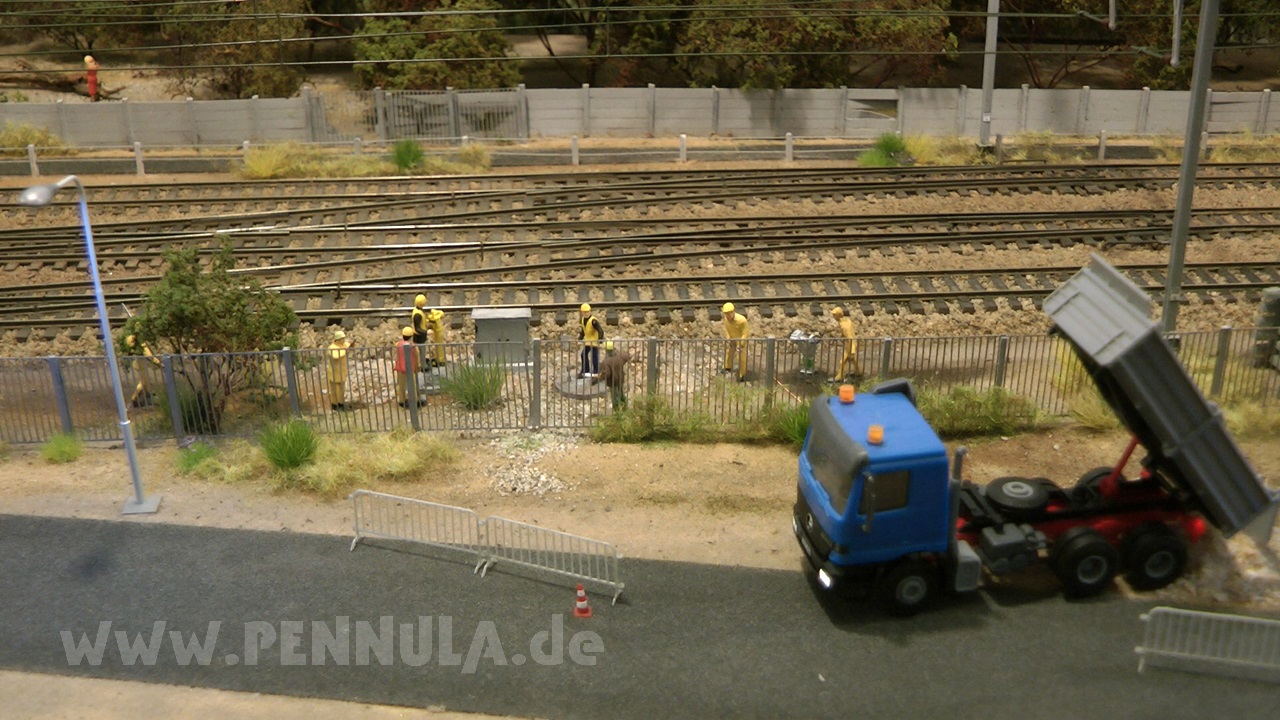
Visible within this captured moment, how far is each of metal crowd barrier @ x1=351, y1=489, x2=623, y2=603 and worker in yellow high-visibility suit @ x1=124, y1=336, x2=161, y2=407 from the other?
4198 millimetres

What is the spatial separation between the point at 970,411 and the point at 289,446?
865 cm

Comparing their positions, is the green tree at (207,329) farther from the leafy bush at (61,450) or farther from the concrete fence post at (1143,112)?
the concrete fence post at (1143,112)

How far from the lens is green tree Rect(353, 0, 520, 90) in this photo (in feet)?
107

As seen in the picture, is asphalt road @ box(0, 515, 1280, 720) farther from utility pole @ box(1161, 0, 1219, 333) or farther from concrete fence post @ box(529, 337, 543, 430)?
utility pole @ box(1161, 0, 1219, 333)

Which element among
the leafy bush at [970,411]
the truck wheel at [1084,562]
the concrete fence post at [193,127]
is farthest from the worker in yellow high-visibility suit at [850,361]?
the concrete fence post at [193,127]

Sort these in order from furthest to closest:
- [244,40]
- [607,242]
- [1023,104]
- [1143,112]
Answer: [244,40]
[1143,112]
[1023,104]
[607,242]

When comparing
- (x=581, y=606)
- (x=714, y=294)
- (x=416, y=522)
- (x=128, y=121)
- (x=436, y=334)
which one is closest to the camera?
(x=581, y=606)

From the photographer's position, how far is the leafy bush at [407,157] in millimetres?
28109

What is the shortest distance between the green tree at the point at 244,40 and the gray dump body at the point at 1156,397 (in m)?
26.8

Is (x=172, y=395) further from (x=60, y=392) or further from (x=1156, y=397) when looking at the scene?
(x=1156, y=397)

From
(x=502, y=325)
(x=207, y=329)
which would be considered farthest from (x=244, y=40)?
(x=207, y=329)

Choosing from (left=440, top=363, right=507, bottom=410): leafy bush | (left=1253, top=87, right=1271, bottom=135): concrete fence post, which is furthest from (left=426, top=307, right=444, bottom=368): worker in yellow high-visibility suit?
(left=1253, top=87, right=1271, bottom=135): concrete fence post

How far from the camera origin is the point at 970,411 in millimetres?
15883

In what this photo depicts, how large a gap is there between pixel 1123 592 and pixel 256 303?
11.8 m
